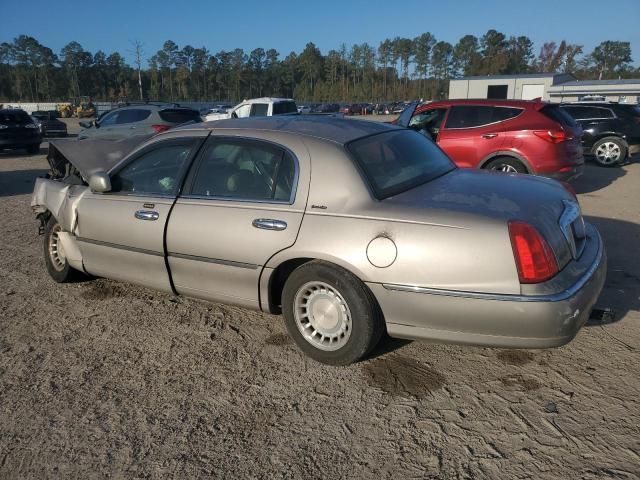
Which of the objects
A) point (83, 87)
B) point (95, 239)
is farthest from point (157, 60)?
point (95, 239)

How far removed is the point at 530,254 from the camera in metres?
2.64

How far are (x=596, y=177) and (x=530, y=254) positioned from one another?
9784 mm

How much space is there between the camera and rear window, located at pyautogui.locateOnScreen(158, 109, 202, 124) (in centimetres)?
1291

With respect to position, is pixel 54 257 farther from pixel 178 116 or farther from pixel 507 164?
pixel 178 116

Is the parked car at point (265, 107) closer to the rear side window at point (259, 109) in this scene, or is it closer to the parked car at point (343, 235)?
the rear side window at point (259, 109)

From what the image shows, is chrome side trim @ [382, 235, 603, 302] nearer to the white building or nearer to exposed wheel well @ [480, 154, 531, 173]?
exposed wheel well @ [480, 154, 531, 173]

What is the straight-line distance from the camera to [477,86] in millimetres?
49531

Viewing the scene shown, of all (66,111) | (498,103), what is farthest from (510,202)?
(66,111)

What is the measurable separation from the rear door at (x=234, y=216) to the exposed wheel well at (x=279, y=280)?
4.2 inches

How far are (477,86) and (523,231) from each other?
5130 cm

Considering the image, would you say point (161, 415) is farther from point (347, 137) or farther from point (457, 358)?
point (347, 137)

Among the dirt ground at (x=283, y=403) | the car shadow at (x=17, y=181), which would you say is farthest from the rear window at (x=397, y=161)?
the car shadow at (x=17, y=181)

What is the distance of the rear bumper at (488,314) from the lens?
8.63ft

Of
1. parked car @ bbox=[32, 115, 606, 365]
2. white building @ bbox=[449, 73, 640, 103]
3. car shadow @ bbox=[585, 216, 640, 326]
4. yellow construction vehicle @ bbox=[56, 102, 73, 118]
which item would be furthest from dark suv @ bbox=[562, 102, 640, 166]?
yellow construction vehicle @ bbox=[56, 102, 73, 118]
